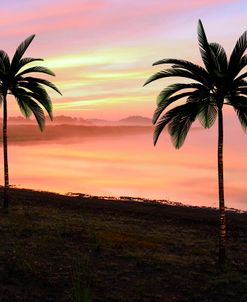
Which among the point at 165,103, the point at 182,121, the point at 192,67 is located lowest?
the point at 182,121

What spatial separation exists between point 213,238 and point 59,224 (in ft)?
30.0

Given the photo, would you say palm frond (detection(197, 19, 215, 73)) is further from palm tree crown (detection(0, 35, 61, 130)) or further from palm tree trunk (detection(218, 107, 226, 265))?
palm tree crown (detection(0, 35, 61, 130))

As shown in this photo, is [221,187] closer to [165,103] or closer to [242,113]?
[242,113]

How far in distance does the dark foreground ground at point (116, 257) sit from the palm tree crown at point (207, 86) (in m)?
6.33

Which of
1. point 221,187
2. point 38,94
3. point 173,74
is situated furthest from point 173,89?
point 38,94

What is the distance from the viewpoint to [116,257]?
69.5 feet

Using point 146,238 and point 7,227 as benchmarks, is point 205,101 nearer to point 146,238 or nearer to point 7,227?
point 146,238

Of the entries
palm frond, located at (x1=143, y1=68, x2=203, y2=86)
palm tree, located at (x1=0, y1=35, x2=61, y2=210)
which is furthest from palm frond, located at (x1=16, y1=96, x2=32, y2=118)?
palm frond, located at (x1=143, y1=68, x2=203, y2=86)

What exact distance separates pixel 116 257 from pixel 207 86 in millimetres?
8726

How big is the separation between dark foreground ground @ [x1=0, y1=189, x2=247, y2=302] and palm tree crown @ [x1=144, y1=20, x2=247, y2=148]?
633 centimetres

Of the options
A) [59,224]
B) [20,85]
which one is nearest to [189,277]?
[59,224]

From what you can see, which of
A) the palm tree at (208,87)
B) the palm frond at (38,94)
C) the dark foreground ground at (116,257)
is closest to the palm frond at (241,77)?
the palm tree at (208,87)

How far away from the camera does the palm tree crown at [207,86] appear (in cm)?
1916

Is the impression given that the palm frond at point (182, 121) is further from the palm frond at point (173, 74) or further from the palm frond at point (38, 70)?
the palm frond at point (38, 70)
